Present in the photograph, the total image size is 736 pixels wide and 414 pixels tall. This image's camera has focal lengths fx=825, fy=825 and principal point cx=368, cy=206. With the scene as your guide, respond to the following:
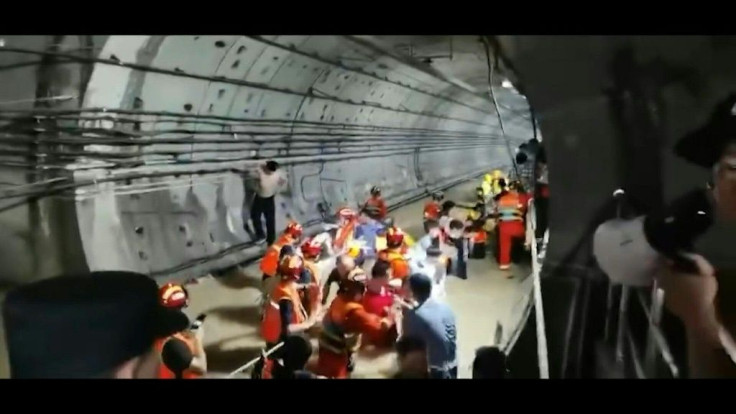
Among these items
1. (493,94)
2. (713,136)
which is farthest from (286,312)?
(713,136)

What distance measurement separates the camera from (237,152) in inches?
66.7

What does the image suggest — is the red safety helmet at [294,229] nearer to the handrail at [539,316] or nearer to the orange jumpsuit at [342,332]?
the orange jumpsuit at [342,332]

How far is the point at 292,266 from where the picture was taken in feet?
5.53

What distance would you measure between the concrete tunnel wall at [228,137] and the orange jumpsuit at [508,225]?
0.08 metres

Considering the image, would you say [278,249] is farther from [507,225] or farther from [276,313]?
[507,225]

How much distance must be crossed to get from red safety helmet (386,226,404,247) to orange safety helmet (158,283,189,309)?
1.40 feet

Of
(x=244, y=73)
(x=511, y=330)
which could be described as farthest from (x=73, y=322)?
(x=511, y=330)

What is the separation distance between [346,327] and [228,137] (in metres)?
0.46

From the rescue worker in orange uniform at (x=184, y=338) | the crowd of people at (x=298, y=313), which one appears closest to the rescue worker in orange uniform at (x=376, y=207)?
the crowd of people at (x=298, y=313)

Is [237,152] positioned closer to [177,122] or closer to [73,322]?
[177,122]

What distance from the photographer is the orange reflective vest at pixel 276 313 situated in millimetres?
1671

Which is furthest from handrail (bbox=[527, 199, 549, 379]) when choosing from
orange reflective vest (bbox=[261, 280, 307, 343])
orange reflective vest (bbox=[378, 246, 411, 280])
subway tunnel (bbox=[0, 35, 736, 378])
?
orange reflective vest (bbox=[261, 280, 307, 343])

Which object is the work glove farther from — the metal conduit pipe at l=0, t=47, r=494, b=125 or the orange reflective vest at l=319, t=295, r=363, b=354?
the orange reflective vest at l=319, t=295, r=363, b=354
